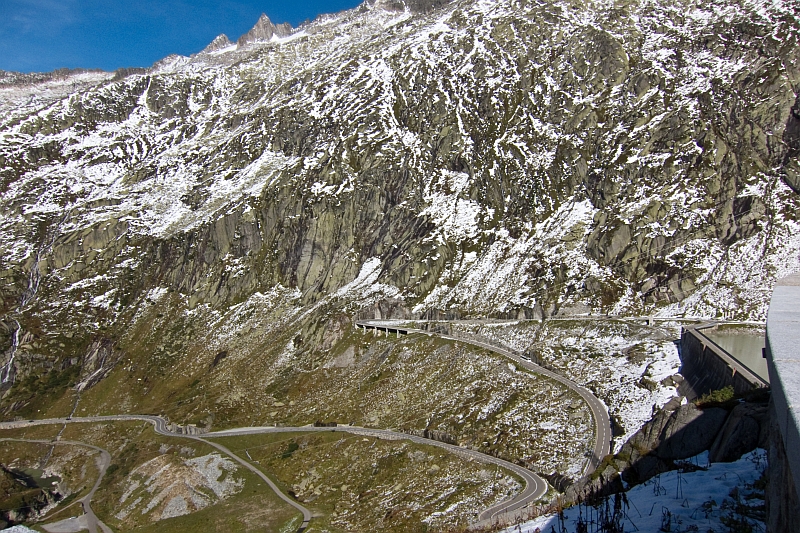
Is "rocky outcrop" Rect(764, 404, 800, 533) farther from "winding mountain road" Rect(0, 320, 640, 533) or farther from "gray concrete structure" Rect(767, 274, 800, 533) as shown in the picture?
"winding mountain road" Rect(0, 320, 640, 533)

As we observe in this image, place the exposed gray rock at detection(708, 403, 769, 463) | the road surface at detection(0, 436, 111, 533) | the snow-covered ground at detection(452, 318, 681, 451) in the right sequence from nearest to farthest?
the exposed gray rock at detection(708, 403, 769, 463)
the snow-covered ground at detection(452, 318, 681, 451)
the road surface at detection(0, 436, 111, 533)

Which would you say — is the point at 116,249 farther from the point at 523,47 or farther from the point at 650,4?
the point at 650,4

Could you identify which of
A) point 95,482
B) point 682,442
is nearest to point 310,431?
point 95,482

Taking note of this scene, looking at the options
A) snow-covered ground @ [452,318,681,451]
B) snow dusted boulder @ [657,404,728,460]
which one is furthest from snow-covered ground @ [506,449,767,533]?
snow-covered ground @ [452,318,681,451]

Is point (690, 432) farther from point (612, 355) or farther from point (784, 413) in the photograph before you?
point (612, 355)

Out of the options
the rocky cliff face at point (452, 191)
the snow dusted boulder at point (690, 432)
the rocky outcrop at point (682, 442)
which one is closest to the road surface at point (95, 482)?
the rocky cliff face at point (452, 191)
